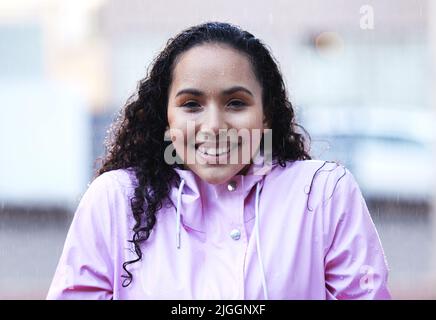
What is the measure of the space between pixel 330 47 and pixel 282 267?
12.4 m

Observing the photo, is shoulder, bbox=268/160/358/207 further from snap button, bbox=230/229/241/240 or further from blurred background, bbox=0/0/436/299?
blurred background, bbox=0/0/436/299

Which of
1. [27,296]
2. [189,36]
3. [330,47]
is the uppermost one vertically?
[330,47]

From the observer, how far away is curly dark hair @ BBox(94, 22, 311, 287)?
2.60 m

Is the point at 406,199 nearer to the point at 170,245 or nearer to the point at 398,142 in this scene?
the point at 398,142

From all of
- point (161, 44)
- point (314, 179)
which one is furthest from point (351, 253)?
point (161, 44)

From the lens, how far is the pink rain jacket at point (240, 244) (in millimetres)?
2422

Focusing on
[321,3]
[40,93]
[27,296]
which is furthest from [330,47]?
[27,296]

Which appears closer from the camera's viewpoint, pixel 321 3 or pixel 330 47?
pixel 321 3

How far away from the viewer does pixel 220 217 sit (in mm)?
2568

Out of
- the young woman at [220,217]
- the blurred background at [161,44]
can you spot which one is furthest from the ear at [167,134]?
the blurred background at [161,44]

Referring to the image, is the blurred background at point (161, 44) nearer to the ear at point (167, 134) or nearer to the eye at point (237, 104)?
the ear at point (167, 134)

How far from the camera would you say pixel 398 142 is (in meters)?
12.1

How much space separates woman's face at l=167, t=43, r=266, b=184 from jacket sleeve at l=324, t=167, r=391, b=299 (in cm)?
28

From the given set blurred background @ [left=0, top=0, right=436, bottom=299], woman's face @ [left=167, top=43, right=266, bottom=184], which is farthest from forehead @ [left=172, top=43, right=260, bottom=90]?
blurred background @ [left=0, top=0, right=436, bottom=299]
